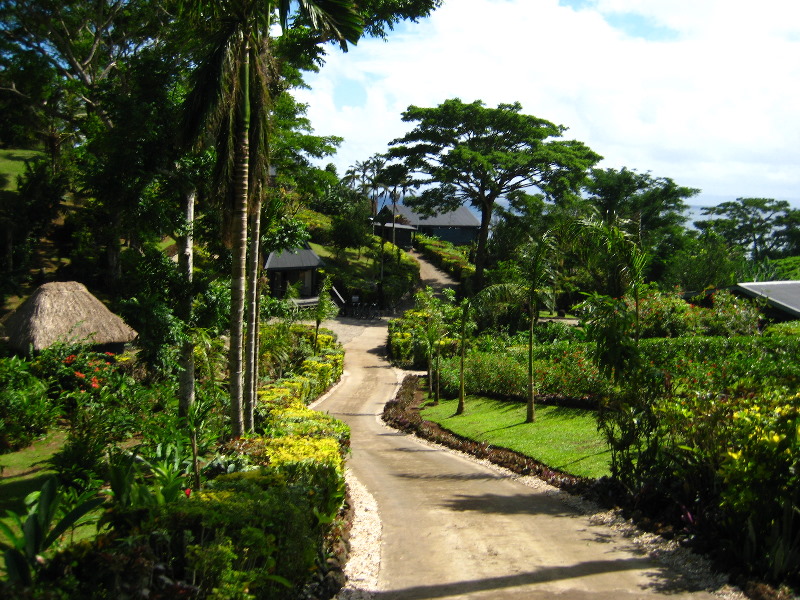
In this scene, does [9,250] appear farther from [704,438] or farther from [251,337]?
[704,438]

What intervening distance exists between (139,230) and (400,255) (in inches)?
1457

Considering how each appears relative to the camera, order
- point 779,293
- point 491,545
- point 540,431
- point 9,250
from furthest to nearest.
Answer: point 9,250, point 779,293, point 540,431, point 491,545

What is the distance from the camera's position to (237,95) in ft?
35.9

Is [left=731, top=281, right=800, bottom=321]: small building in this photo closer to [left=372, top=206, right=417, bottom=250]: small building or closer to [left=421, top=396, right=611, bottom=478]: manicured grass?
[left=421, top=396, right=611, bottom=478]: manicured grass

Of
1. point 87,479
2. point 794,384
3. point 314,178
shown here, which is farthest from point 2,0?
point 794,384

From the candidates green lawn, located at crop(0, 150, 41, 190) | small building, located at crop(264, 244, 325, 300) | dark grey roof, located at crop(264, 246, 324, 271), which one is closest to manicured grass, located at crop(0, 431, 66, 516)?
small building, located at crop(264, 244, 325, 300)

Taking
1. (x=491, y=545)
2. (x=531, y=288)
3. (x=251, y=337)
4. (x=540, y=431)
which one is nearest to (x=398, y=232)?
(x=531, y=288)

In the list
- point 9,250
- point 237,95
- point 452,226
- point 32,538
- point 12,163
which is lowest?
point 32,538

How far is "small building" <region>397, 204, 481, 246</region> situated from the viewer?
227 ft

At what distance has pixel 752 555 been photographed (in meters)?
7.11

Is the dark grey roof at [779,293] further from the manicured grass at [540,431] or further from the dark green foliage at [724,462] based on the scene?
the dark green foliage at [724,462]

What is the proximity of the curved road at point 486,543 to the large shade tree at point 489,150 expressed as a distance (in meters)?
27.9

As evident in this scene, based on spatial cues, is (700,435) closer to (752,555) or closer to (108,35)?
(752,555)

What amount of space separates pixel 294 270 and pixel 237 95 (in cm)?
2744
